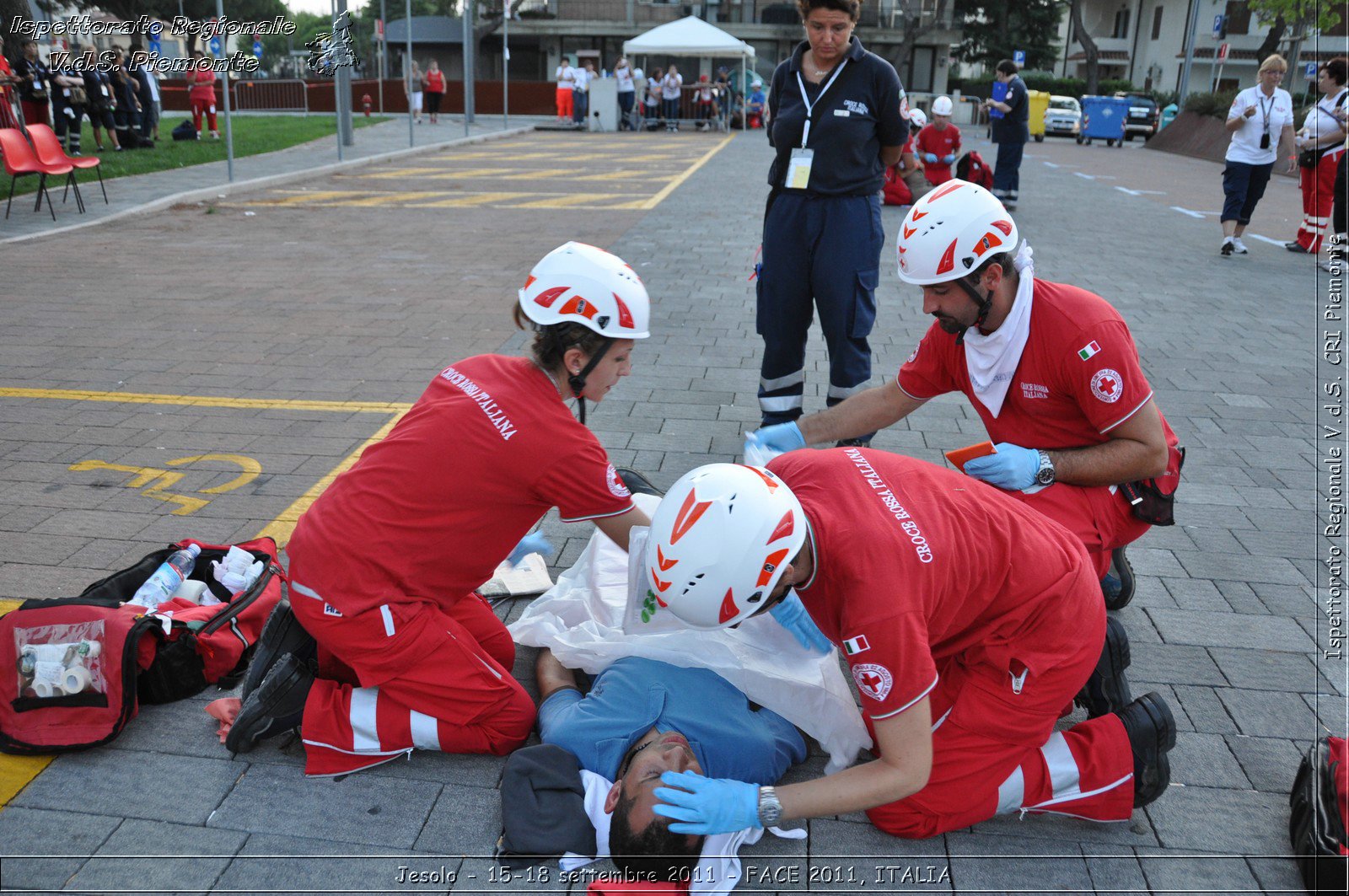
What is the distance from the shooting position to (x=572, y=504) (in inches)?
112

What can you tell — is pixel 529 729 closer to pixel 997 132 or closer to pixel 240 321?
pixel 240 321

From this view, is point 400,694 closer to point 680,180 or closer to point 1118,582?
point 1118,582

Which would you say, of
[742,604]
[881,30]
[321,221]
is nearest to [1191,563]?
[742,604]

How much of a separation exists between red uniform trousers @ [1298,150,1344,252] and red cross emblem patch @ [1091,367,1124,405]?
8.87 meters

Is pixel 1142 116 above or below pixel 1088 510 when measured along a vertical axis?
above

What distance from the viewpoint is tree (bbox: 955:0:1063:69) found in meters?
53.7

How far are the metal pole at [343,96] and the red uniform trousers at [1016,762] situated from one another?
1758cm

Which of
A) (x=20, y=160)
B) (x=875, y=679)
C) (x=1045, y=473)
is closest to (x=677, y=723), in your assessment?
(x=875, y=679)

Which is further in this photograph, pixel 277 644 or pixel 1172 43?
pixel 1172 43

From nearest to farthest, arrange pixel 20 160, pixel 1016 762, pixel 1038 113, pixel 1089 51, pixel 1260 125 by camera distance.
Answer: pixel 1016 762
pixel 1260 125
pixel 20 160
pixel 1038 113
pixel 1089 51

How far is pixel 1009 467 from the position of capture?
10.8 feet

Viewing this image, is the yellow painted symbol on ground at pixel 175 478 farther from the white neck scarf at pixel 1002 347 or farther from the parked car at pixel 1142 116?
the parked car at pixel 1142 116

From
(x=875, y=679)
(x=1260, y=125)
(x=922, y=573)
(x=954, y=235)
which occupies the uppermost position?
(x=1260, y=125)

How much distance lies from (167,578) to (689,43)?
2836 centimetres
